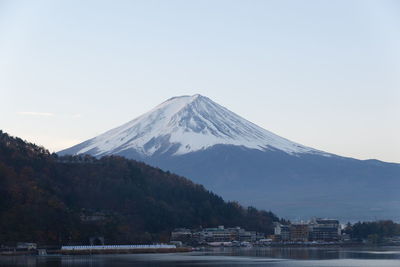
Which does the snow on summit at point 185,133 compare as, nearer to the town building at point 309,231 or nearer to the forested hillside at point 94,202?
the town building at point 309,231

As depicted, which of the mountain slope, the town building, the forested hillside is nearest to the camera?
the forested hillside

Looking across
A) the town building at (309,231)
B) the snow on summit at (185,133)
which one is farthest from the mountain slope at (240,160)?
the town building at (309,231)

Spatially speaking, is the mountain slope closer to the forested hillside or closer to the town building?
the town building

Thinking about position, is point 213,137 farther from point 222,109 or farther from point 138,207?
point 138,207

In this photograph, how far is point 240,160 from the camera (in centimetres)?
14938

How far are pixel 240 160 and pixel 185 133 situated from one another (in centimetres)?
991

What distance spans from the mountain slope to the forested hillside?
166ft

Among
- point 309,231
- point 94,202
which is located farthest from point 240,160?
point 94,202

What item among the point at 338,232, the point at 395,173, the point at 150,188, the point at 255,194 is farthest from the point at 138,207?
the point at 395,173

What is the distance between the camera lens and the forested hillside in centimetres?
5519

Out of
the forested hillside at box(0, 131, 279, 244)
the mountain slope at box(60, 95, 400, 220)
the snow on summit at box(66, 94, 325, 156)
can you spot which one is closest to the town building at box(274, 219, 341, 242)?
the forested hillside at box(0, 131, 279, 244)

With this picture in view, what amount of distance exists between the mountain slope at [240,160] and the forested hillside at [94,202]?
50.7m

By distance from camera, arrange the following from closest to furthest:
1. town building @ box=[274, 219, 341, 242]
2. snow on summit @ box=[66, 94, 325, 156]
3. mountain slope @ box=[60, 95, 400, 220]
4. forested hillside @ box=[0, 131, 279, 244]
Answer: forested hillside @ box=[0, 131, 279, 244], town building @ box=[274, 219, 341, 242], mountain slope @ box=[60, 95, 400, 220], snow on summit @ box=[66, 94, 325, 156]

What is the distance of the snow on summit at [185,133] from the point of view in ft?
488
